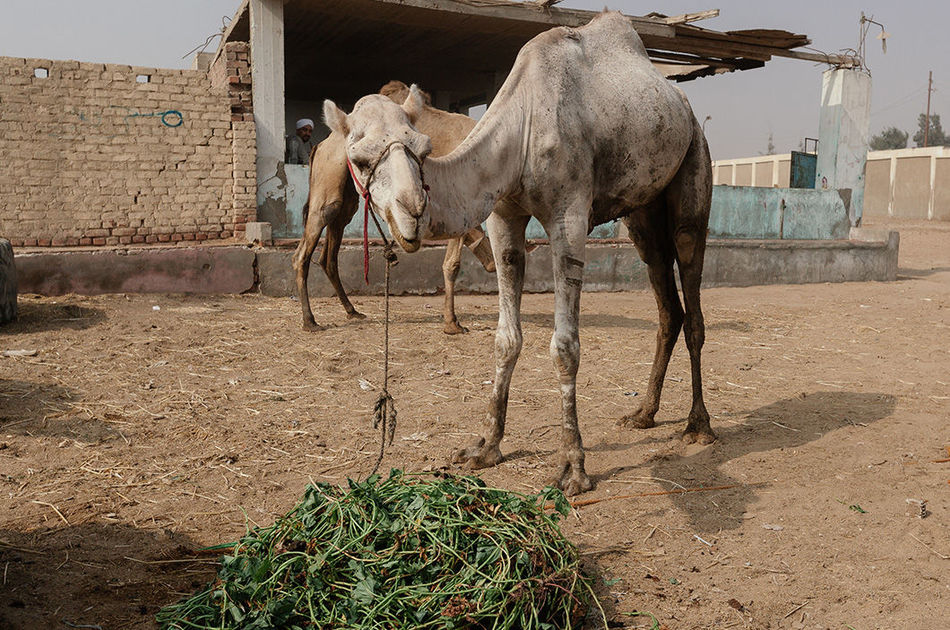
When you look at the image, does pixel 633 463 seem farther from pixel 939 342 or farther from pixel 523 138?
pixel 939 342

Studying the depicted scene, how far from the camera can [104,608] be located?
8.61 ft

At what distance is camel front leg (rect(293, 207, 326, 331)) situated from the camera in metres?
7.53

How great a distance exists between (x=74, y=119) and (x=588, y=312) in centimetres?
692

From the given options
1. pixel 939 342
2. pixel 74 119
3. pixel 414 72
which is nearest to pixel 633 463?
pixel 939 342

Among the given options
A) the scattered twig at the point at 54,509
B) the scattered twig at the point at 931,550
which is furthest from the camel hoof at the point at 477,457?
the scattered twig at the point at 931,550

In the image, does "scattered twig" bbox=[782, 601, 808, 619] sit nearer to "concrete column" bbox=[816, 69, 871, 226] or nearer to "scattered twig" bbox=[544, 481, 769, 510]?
"scattered twig" bbox=[544, 481, 769, 510]

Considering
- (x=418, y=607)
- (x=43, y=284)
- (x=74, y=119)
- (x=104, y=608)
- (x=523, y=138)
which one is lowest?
(x=104, y=608)

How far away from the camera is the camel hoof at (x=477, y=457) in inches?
155

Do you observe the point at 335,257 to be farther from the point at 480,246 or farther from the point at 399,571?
the point at 399,571

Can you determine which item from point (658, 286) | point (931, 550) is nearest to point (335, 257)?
point (658, 286)

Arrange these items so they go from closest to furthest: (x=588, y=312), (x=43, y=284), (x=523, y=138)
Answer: (x=523, y=138)
(x=43, y=284)
(x=588, y=312)

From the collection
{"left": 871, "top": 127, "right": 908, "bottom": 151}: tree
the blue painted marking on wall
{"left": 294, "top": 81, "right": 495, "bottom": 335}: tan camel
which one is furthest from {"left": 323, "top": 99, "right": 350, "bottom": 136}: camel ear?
{"left": 871, "top": 127, "right": 908, "bottom": 151}: tree

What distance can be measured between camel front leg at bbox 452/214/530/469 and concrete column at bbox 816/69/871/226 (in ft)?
41.0

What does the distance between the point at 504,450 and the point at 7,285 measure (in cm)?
544
